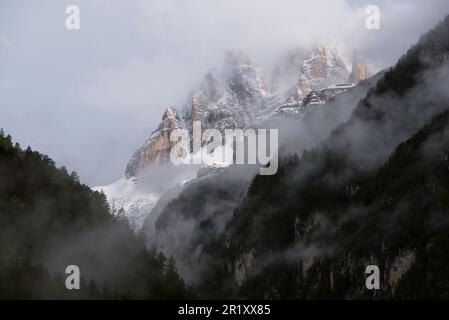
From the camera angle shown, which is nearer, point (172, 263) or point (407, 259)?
point (172, 263)

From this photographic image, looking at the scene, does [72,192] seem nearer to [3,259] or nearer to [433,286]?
[3,259]

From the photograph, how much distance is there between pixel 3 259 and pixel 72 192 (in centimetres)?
2290

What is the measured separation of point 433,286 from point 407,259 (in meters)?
19.1

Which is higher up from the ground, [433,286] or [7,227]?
[7,227]

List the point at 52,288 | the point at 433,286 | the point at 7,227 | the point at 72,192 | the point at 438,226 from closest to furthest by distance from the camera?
the point at 52,288 → the point at 7,227 → the point at 72,192 → the point at 433,286 → the point at 438,226

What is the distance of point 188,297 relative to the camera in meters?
106

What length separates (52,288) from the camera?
95.5 m

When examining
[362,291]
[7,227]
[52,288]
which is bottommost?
[362,291]

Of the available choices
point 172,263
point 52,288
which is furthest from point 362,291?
point 52,288
